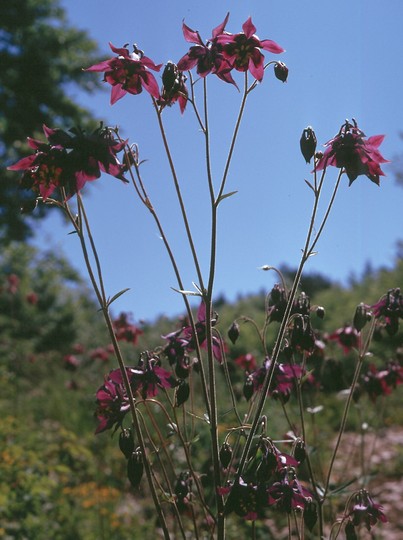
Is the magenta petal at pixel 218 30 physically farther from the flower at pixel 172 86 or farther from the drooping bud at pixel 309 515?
the drooping bud at pixel 309 515

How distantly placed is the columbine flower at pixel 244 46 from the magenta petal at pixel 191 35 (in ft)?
0.18

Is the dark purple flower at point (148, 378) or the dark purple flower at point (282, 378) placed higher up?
the dark purple flower at point (282, 378)

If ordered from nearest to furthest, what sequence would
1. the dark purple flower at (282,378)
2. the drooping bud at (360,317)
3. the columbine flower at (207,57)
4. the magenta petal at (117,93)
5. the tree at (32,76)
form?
the columbine flower at (207,57), the magenta petal at (117,93), the dark purple flower at (282,378), the drooping bud at (360,317), the tree at (32,76)

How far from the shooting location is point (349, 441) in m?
6.21

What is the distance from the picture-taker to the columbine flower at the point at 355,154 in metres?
1.44

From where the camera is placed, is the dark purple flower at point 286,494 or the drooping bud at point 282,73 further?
the drooping bud at point 282,73

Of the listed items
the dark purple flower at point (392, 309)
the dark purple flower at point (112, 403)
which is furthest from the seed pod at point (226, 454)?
the dark purple flower at point (392, 309)

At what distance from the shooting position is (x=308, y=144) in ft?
4.86

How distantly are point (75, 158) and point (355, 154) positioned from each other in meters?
0.69

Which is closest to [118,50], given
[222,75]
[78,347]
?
[222,75]

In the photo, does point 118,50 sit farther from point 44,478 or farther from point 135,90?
point 44,478

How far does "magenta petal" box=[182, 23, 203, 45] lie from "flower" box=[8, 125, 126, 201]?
0.35 metres

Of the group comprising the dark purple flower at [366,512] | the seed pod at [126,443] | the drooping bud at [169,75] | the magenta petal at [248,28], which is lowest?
the dark purple flower at [366,512]

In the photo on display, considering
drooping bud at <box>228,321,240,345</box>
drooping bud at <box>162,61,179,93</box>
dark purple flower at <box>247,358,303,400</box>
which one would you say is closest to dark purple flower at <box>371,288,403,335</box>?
dark purple flower at <box>247,358,303,400</box>
